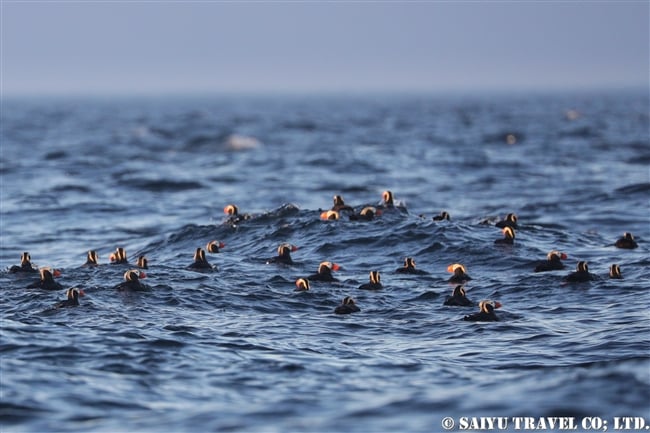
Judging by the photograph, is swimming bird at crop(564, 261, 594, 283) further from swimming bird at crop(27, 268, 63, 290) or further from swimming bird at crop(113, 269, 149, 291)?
swimming bird at crop(27, 268, 63, 290)

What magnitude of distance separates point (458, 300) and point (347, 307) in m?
2.24

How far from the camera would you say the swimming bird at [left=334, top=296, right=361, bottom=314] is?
20784 mm

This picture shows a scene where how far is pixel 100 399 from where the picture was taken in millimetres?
14898

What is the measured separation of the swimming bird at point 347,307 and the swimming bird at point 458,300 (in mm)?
1848

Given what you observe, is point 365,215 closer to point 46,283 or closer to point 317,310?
point 317,310

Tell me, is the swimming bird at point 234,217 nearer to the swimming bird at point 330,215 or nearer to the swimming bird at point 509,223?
the swimming bird at point 330,215

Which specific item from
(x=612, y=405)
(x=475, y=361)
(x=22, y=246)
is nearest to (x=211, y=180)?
(x=22, y=246)

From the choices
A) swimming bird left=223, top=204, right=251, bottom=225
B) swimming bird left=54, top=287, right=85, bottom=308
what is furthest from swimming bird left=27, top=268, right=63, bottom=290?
A: swimming bird left=223, top=204, right=251, bottom=225

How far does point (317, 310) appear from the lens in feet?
69.8

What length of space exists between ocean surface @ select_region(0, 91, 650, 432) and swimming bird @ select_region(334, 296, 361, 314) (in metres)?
0.24

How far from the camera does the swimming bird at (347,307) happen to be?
818 inches

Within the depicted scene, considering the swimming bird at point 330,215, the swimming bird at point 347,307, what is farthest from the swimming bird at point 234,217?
the swimming bird at point 347,307

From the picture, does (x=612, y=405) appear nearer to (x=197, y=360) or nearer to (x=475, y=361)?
(x=475, y=361)

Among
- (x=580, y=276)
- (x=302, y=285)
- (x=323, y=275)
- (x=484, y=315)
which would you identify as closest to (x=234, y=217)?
(x=323, y=275)
